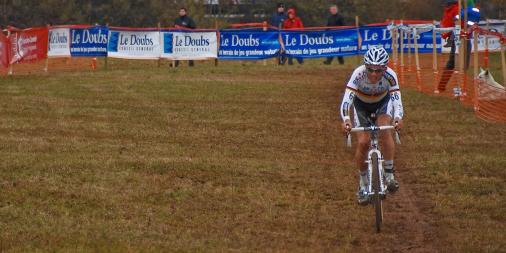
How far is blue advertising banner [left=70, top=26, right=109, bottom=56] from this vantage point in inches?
1344

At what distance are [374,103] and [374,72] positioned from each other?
0.71 m

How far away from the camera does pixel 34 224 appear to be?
1027cm

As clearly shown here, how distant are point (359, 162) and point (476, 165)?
3524 millimetres

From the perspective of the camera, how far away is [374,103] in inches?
448

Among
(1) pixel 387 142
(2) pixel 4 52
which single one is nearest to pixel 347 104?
(1) pixel 387 142

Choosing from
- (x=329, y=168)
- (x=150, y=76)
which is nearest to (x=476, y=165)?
(x=329, y=168)

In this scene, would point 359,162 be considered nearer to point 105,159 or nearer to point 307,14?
point 105,159

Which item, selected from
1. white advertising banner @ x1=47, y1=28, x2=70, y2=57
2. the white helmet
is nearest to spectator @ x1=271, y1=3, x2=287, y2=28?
white advertising banner @ x1=47, y1=28, x2=70, y2=57

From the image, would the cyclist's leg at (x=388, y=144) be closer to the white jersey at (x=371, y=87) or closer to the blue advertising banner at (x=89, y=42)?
the white jersey at (x=371, y=87)

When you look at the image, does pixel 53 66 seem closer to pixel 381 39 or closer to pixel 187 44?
pixel 187 44

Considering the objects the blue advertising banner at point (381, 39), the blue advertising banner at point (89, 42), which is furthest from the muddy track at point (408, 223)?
the blue advertising banner at point (89, 42)

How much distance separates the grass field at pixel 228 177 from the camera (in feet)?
32.7

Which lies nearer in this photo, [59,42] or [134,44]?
[59,42]

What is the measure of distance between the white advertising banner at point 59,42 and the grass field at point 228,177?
34.9 ft
